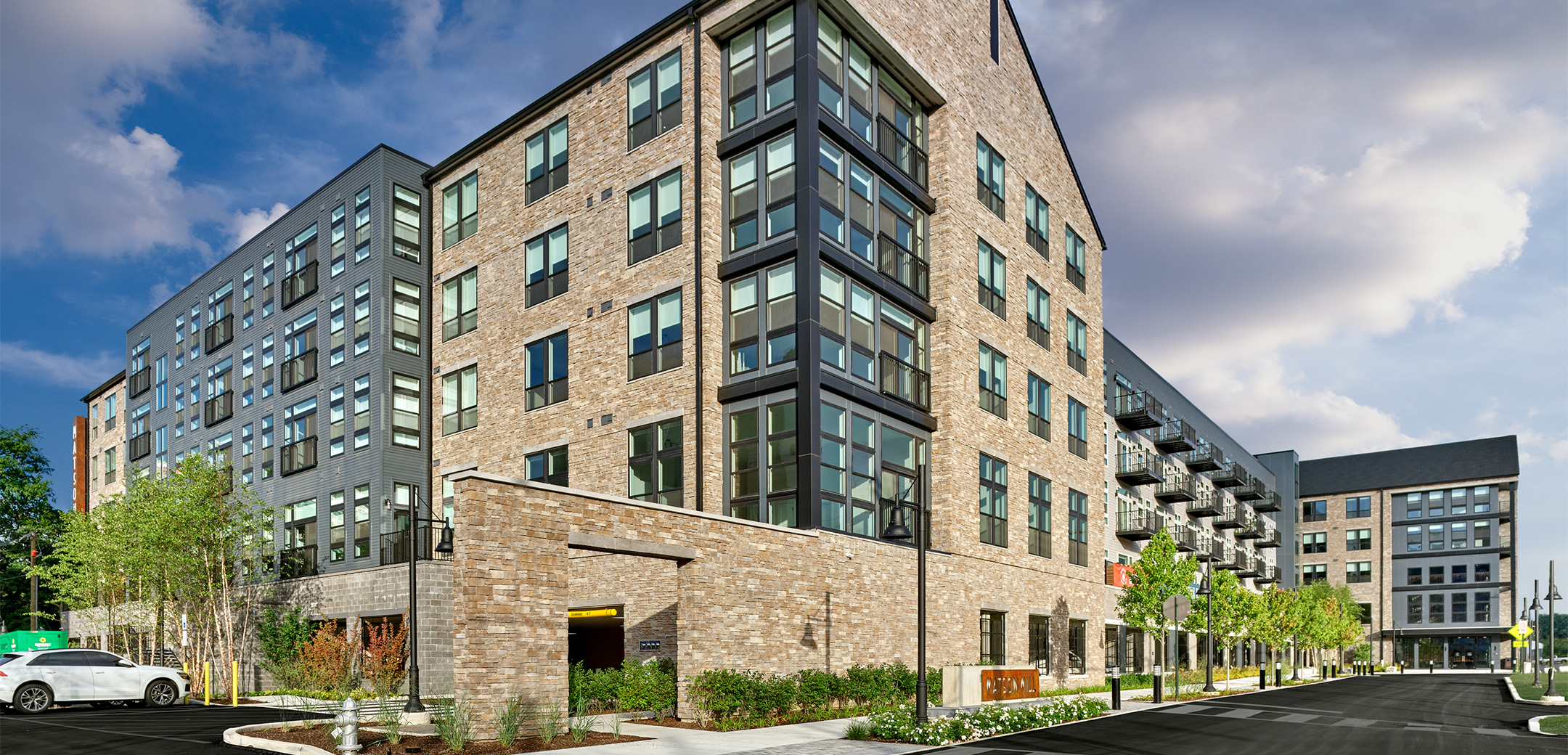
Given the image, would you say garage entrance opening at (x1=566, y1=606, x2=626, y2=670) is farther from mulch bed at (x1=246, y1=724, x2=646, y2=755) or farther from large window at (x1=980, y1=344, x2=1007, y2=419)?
large window at (x1=980, y1=344, x2=1007, y2=419)

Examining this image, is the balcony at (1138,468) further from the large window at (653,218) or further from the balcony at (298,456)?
the balcony at (298,456)

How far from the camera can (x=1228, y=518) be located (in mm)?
69812

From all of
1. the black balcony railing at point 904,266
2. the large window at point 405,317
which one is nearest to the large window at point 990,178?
the black balcony railing at point 904,266

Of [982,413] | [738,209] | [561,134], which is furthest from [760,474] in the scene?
[561,134]

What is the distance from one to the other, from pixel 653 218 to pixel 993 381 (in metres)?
11.3

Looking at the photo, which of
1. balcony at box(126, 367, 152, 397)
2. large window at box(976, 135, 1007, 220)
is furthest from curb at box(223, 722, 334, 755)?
balcony at box(126, 367, 152, 397)

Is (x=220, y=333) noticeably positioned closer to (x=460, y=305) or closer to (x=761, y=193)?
(x=460, y=305)

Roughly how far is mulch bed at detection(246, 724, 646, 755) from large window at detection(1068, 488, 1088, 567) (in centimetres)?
2321

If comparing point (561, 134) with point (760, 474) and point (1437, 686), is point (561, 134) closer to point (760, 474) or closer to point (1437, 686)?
point (760, 474)

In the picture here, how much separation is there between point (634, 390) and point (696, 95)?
7519 millimetres

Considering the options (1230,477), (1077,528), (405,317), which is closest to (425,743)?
(405,317)

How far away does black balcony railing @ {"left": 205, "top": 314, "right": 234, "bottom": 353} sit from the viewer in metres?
43.2

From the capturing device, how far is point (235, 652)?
36.1m

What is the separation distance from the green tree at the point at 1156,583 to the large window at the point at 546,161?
2354 cm
